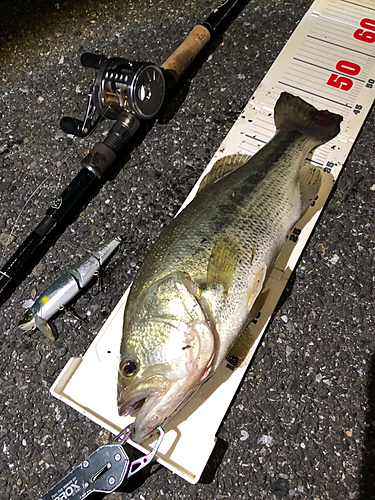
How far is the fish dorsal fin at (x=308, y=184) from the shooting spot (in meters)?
2.17

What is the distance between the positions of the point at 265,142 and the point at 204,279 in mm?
1297

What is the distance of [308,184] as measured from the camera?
2188mm

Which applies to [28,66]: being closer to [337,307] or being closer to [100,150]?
[100,150]

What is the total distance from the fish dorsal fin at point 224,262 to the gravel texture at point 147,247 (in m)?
0.72

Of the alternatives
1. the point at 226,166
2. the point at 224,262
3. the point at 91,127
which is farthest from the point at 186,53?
the point at 224,262

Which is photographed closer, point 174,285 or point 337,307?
point 174,285

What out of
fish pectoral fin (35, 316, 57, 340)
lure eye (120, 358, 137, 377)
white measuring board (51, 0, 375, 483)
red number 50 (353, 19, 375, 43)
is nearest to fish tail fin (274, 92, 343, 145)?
white measuring board (51, 0, 375, 483)

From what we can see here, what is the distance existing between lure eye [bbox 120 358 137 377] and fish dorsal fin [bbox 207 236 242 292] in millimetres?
472

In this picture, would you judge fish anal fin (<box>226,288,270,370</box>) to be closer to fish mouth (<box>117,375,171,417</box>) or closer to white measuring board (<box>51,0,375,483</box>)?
white measuring board (<box>51,0,375,483</box>)

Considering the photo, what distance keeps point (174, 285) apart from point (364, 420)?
53.0 inches

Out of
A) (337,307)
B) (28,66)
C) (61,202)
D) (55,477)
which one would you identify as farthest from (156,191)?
(55,477)

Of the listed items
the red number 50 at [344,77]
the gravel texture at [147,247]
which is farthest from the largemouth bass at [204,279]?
the red number 50 at [344,77]

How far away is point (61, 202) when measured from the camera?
236 centimetres

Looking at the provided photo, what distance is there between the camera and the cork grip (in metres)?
2.74
